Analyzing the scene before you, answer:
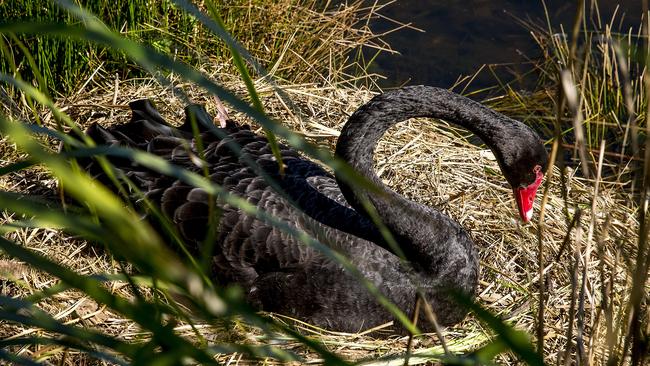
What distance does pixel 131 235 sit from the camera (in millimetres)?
1224

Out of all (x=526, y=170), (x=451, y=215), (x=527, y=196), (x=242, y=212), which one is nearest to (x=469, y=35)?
(x=451, y=215)

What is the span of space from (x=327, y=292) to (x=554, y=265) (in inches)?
39.1

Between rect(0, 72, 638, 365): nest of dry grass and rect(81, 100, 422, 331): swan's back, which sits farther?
rect(81, 100, 422, 331): swan's back

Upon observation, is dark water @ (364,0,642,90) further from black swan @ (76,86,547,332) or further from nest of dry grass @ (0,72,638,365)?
black swan @ (76,86,547,332)

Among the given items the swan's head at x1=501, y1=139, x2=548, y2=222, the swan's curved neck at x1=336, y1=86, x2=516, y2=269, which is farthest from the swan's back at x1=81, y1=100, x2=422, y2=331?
the swan's head at x1=501, y1=139, x2=548, y2=222

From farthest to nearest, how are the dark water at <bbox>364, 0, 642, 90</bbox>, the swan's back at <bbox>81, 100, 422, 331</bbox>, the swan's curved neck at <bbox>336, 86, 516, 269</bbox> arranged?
the dark water at <bbox>364, 0, 642, 90</bbox> < the swan's back at <bbox>81, 100, 422, 331</bbox> < the swan's curved neck at <bbox>336, 86, 516, 269</bbox>

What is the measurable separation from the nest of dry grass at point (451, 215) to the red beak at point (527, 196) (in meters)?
0.19

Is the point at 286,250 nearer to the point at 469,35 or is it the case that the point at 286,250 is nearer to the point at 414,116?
the point at 414,116

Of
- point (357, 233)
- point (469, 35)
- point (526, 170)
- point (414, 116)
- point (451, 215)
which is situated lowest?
point (469, 35)

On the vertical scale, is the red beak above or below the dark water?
above

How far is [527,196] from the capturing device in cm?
359

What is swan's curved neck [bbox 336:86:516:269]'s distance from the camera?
3338 millimetres

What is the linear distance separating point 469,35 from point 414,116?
346cm

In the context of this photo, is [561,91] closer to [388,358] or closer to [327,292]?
[388,358]
